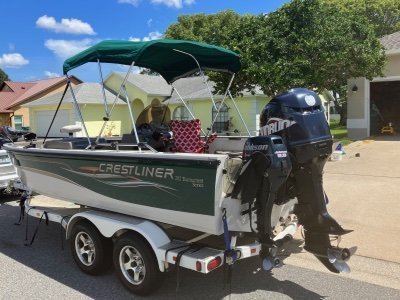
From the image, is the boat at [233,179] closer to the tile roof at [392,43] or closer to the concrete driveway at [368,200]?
the concrete driveway at [368,200]

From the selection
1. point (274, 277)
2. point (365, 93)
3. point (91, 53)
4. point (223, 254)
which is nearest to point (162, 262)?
point (223, 254)

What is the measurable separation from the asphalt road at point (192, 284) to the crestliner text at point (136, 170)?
1.26 m

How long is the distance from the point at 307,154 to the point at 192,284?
1.95 m

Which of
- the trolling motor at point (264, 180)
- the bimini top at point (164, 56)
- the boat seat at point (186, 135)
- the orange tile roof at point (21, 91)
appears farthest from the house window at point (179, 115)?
the orange tile roof at point (21, 91)

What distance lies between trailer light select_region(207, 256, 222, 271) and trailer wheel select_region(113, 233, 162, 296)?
0.64 m

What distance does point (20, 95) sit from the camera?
150ft

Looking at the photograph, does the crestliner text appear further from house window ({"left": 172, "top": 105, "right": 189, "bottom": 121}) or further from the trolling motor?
house window ({"left": 172, "top": 105, "right": 189, "bottom": 121})

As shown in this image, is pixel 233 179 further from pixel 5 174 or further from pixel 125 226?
pixel 5 174

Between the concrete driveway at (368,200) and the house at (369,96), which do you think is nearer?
the concrete driveway at (368,200)

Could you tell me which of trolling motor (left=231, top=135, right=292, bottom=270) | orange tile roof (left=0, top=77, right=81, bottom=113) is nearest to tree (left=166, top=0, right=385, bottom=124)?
trolling motor (left=231, top=135, right=292, bottom=270)

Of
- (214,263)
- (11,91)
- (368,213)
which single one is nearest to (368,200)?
(368,213)

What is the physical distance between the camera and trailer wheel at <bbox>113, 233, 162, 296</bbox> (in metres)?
4.27

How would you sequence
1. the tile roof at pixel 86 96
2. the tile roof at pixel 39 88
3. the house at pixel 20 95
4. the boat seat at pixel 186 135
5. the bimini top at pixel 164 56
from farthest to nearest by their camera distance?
the tile roof at pixel 39 88, the house at pixel 20 95, the tile roof at pixel 86 96, the boat seat at pixel 186 135, the bimini top at pixel 164 56

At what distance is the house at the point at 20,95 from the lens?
4034 cm
